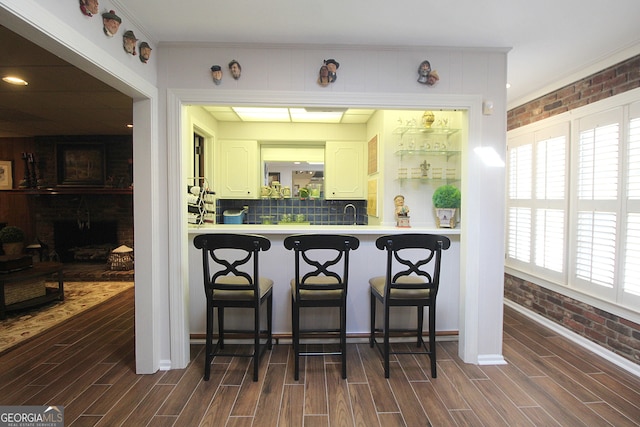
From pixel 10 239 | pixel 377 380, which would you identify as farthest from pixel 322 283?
pixel 10 239

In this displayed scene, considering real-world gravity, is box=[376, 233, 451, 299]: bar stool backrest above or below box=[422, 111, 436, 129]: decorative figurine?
below

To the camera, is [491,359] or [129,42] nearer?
[129,42]

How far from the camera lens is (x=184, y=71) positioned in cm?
220

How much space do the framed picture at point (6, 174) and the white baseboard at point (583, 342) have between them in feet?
27.0

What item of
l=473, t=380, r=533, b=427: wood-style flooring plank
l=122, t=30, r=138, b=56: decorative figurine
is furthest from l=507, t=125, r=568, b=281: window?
l=122, t=30, r=138, b=56: decorative figurine

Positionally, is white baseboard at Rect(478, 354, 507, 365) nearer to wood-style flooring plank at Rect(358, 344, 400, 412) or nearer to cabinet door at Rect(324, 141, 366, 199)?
wood-style flooring plank at Rect(358, 344, 400, 412)

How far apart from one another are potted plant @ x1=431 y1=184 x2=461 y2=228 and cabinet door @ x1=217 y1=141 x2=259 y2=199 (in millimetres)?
2563

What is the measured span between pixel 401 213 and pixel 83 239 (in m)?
5.68

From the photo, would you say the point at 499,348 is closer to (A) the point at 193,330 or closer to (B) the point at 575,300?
(B) the point at 575,300

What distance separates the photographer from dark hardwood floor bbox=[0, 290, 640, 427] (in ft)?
5.72

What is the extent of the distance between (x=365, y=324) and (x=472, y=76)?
225 centimetres

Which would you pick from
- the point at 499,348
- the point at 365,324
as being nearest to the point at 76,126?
the point at 365,324

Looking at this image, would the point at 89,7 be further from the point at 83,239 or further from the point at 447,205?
the point at 83,239

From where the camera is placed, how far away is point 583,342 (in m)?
2.65
